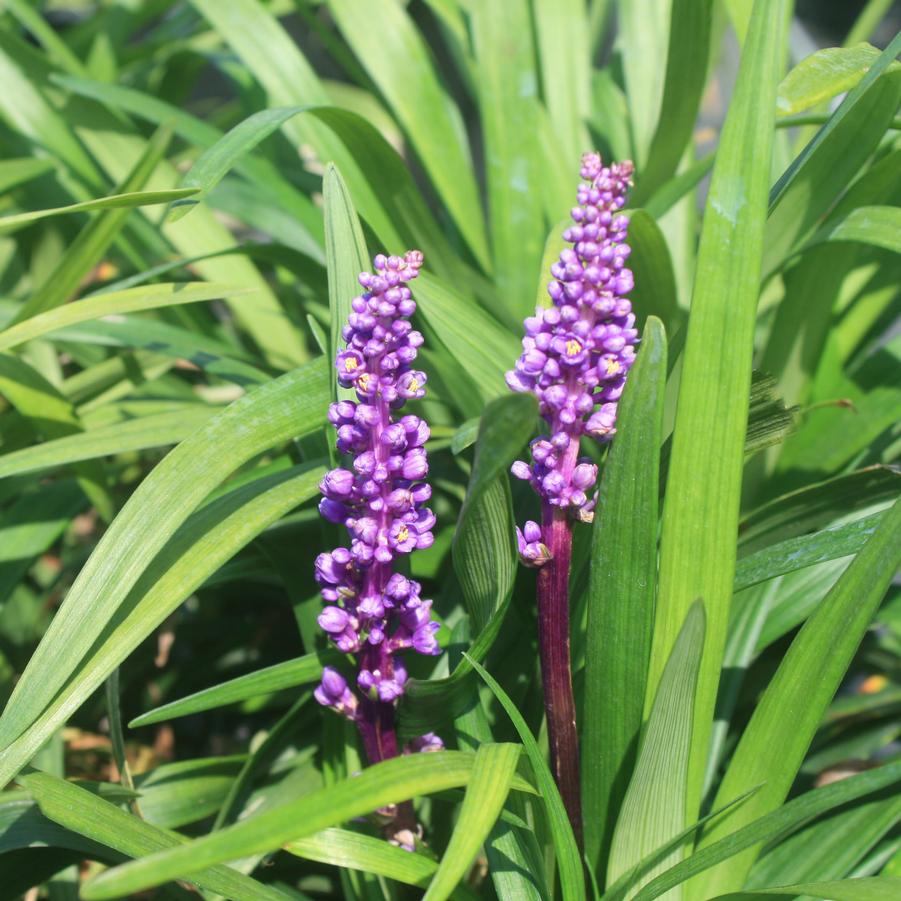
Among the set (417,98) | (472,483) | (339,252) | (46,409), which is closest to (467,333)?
(339,252)

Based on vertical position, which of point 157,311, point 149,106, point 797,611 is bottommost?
point 797,611

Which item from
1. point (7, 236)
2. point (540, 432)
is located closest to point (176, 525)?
point (540, 432)

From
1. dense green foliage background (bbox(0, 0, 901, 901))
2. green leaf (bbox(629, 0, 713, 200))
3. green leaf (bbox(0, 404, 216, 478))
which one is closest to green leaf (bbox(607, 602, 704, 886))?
dense green foliage background (bbox(0, 0, 901, 901))

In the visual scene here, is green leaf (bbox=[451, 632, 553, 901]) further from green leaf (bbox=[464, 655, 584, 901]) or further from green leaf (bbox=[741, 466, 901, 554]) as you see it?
green leaf (bbox=[741, 466, 901, 554])

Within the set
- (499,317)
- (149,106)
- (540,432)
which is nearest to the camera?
(540,432)

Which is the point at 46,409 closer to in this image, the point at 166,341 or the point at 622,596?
the point at 166,341

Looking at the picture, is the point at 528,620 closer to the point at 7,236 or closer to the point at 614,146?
the point at 614,146
